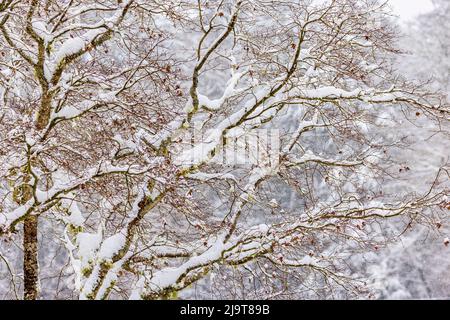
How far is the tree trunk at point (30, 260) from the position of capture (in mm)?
6570

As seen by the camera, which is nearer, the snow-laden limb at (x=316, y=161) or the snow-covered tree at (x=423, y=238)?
the snow-laden limb at (x=316, y=161)

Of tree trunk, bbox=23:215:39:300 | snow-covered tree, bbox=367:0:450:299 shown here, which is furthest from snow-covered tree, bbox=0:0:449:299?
snow-covered tree, bbox=367:0:450:299

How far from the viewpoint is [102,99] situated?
18.3ft

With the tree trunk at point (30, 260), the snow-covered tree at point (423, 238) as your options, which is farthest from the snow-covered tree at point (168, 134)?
the snow-covered tree at point (423, 238)

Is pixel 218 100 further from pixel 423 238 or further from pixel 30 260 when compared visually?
pixel 423 238

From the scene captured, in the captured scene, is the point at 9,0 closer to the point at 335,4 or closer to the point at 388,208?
the point at 335,4

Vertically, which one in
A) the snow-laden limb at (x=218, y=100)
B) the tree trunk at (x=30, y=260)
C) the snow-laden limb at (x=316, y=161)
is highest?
the snow-laden limb at (x=218, y=100)

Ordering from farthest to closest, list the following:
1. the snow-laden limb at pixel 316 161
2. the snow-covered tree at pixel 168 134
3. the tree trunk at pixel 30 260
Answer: the snow-laden limb at pixel 316 161, the tree trunk at pixel 30 260, the snow-covered tree at pixel 168 134

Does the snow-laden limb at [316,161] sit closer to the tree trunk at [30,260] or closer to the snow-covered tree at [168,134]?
the snow-covered tree at [168,134]

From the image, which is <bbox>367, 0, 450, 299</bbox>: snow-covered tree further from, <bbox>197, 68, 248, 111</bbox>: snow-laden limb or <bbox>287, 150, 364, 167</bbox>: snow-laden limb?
<bbox>197, 68, 248, 111</bbox>: snow-laden limb

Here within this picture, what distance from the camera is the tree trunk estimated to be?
657 cm

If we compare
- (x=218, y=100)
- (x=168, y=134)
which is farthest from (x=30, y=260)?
(x=218, y=100)
